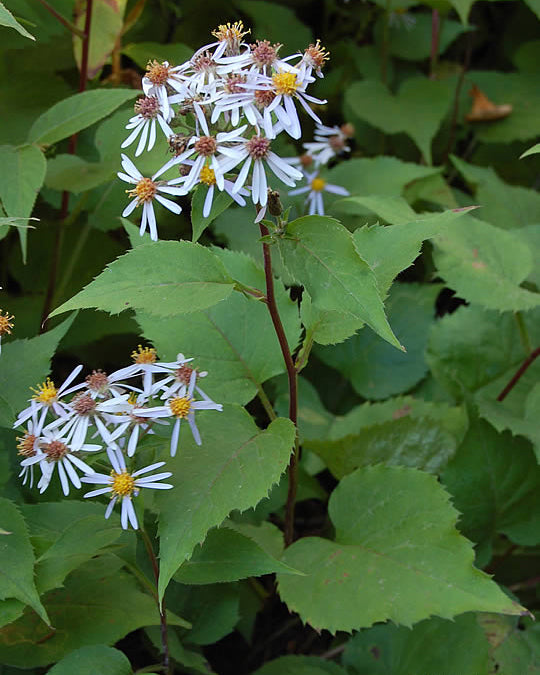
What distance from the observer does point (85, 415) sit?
4.22ft

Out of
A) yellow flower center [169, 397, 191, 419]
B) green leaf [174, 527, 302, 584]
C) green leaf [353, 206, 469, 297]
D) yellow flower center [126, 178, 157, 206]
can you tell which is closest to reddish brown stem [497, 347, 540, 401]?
green leaf [353, 206, 469, 297]

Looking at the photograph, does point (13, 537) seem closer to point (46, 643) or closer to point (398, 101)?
point (46, 643)

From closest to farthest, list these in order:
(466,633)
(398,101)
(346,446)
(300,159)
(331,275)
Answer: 1. (331,275)
2. (466,633)
3. (346,446)
4. (300,159)
5. (398,101)

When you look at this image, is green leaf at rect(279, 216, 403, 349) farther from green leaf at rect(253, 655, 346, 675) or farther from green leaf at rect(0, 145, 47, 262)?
green leaf at rect(253, 655, 346, 675)

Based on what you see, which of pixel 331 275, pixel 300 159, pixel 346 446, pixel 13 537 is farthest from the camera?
pixel 300 159

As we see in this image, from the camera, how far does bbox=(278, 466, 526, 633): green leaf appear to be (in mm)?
1364

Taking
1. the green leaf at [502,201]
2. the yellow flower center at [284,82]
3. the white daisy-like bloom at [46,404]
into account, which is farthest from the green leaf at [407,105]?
the white daisy-like bloom at [46,404]

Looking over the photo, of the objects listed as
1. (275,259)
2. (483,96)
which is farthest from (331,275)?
(483,96)

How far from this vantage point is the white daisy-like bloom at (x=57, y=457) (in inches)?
49.9

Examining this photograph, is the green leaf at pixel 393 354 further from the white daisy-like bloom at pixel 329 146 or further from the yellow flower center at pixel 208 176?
the yellow flower center at pixel 208 176

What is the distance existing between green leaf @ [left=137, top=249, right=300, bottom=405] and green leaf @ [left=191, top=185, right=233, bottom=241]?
15.9 inches

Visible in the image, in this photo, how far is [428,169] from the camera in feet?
8.23

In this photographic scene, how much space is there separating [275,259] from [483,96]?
4.45 feet

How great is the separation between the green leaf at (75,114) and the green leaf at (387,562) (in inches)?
44.5
